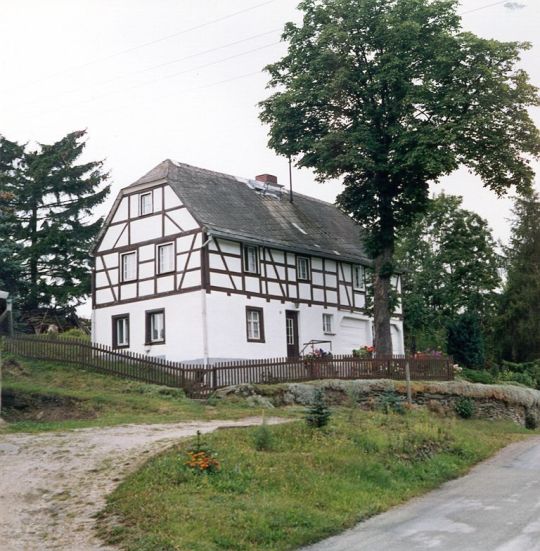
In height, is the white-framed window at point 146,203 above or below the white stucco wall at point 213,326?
above

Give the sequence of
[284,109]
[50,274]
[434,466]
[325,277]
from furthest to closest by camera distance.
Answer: [50,274]
[325,277]
[284,109]
[434,466]

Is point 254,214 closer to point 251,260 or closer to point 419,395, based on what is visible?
point 251,260

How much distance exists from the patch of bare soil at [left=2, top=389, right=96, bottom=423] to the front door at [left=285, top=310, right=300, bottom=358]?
12852 mm

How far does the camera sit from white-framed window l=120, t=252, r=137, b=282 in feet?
124

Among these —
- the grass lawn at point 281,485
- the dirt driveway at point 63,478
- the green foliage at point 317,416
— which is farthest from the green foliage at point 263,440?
the dirt driveway at point 63,478

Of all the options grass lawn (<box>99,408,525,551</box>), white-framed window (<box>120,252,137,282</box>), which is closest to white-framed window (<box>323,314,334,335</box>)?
white-framed window (<box>120,252,137,282</box>)

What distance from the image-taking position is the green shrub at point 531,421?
32.9 metres

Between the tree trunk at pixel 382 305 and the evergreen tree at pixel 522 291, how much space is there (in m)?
18.8

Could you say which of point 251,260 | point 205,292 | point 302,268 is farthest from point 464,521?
point 302,268

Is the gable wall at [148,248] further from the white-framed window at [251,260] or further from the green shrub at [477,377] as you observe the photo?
the green shrub at [477,377]

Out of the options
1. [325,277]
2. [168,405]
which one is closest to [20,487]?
[168,405]

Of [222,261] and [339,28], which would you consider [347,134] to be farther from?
[222,261]

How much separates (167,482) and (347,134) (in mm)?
23137

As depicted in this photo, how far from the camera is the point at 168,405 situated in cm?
2653
